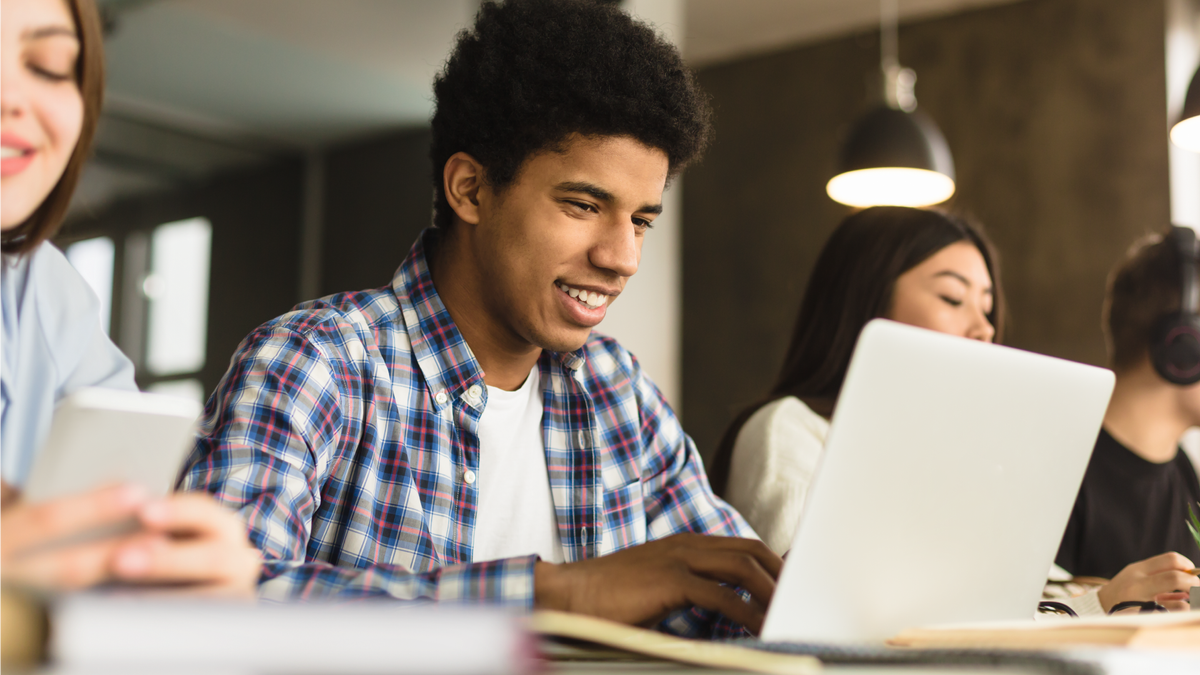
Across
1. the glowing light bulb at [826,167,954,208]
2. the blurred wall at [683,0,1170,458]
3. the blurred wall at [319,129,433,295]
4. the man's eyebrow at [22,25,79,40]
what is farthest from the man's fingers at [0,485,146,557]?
the blurred wall at [683,0,1170,458]

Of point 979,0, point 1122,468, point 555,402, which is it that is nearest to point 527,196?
point 555,402

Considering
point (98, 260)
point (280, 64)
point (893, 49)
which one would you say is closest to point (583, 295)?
point (280, 64)

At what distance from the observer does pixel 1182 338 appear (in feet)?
6.79

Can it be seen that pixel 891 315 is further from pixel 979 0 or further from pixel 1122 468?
pixel 979 0

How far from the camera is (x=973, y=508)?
2.74ft

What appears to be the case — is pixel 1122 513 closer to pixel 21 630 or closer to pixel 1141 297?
pixel 1141 297

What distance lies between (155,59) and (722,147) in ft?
8.67

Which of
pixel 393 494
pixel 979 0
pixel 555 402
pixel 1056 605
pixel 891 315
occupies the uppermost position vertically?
pixel 979 0

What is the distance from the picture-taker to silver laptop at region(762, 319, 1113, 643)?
28.7 inches

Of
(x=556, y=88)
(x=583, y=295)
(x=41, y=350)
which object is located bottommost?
(x=41, y=350)

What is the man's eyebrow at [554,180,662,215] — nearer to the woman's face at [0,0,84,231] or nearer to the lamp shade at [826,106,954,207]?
the woman's face at [0,0,84,231]

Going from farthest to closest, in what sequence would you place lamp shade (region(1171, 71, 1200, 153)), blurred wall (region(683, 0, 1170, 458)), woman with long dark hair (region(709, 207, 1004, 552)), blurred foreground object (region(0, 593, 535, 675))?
blurred wall (region(683, 0, 1170, 458)) < woman with long dark hair (region(709, 207, 1004, 552)) < lamp shade (region(1171, 71, 1200, 153)) < blurred foreground object (region(0, 593, 535, 675))

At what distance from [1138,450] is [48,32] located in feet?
6.97

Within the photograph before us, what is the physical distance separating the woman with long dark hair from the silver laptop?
958 millimetres
